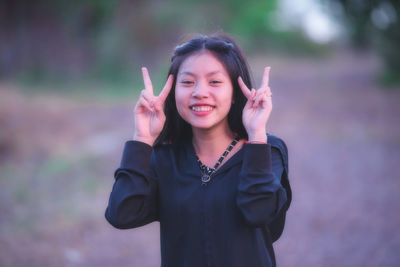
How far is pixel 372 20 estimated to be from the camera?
17.3 m

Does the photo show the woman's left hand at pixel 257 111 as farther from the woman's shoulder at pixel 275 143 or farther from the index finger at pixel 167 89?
the index finger at pixel 167 89

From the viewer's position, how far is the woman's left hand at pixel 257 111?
1732 millimetres

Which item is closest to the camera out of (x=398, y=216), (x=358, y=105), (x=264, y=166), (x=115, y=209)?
(x=264, y=166)

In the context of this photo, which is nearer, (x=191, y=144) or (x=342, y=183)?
(x=191, y=144)

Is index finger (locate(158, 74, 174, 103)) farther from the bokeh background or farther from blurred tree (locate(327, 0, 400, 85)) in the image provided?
blurred tree (locate(327, 0, 400, 85))

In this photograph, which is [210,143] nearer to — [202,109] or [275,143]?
[202,109]

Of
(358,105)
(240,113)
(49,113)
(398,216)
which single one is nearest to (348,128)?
(358,105)

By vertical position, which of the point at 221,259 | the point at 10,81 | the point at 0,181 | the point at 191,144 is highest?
the point at 10,81

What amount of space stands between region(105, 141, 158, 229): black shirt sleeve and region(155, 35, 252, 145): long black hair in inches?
9.8

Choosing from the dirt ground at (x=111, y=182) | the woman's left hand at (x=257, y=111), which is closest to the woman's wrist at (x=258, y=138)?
the woman's left hand at (x=257, y=111)

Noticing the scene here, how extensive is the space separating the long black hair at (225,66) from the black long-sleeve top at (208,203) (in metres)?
0.23

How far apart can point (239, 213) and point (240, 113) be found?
1.78 feet

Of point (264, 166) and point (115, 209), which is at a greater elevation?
point (264, 166)

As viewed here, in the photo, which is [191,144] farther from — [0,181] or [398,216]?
[0,181]
